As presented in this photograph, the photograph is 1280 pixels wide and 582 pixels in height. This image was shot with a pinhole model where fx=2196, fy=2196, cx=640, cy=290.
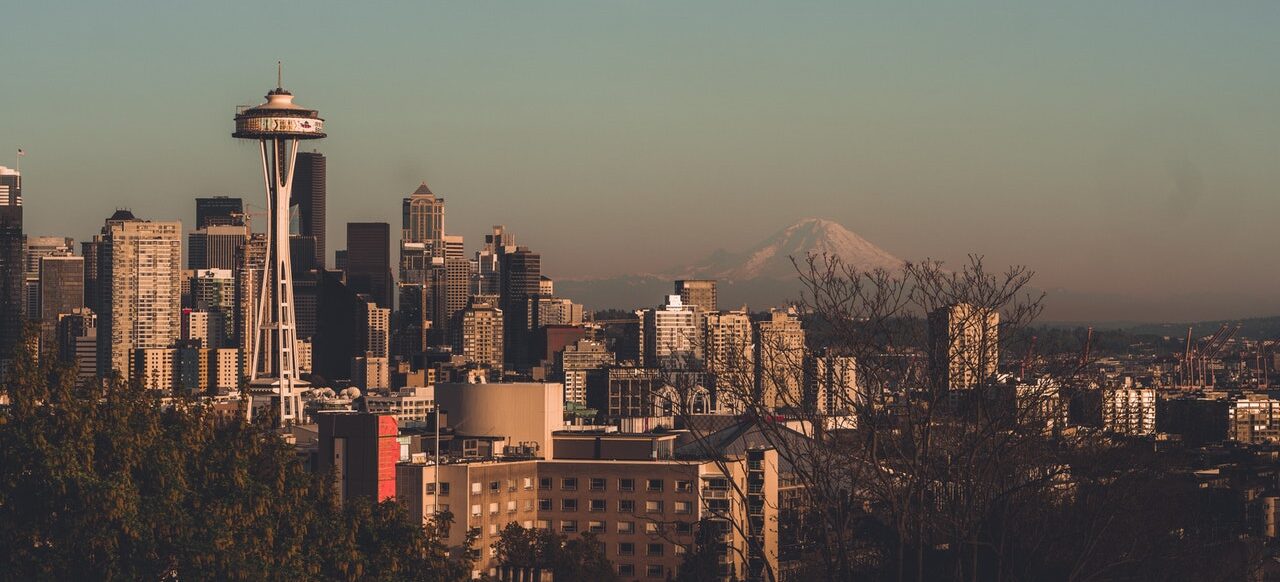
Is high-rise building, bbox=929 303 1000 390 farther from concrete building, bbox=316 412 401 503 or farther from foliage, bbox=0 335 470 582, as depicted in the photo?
concrete building, bbox=316 412 401 503

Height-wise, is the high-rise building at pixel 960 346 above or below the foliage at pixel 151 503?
above

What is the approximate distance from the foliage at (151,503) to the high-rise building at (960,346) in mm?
8114

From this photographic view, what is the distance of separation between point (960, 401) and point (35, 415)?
1097 centimetres

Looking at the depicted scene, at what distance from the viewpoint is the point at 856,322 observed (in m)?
23.6

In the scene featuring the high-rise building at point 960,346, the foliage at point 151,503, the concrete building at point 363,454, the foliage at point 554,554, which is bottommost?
the foliage at point 554,554

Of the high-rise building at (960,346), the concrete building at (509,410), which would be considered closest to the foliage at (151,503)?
the high-rise building at (960,346)

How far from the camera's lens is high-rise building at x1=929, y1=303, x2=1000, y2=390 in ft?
72.2

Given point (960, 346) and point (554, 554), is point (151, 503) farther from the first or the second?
point (554, 554)

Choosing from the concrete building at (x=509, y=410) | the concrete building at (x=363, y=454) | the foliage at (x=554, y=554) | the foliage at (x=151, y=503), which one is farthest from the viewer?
the concrete building at (x=509, y=410)

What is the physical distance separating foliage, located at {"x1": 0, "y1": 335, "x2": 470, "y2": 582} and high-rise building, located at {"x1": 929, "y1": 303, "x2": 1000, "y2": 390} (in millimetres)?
8114

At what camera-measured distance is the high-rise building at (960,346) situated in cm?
2202

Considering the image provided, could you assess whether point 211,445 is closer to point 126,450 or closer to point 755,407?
point 126,450

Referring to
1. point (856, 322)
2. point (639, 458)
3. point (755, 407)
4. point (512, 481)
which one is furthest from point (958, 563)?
point (639, 458)

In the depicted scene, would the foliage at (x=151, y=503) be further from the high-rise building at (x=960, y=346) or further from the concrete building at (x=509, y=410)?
the concrete building at (x=509, y=410)
